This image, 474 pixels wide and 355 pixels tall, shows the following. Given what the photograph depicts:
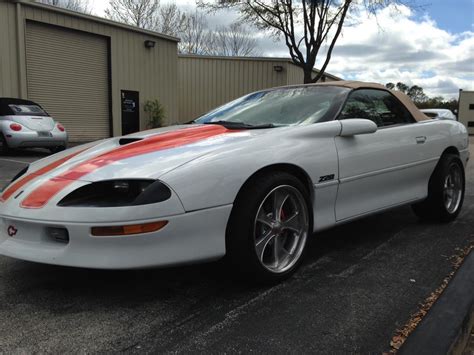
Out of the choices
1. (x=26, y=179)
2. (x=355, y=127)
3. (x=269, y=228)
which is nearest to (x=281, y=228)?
(x=269, y=228)

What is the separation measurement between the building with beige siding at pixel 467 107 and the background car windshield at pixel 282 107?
127ft

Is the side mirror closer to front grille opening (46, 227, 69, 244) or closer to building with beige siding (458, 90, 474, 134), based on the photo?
front grille opening (46, 227, 69, 244)

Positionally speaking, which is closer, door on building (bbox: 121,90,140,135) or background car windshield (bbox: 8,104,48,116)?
background car windshield (bbox: 8,104,48,116)

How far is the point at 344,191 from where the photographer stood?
129 inches

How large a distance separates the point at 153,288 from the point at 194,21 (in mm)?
36634

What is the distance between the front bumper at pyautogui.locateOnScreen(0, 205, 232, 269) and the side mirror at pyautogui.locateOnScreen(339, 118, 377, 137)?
1195 mm

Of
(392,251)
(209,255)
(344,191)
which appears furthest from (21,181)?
(392,251)

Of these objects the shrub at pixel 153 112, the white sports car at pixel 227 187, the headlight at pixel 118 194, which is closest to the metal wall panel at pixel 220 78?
the shrub at pixel 153 112

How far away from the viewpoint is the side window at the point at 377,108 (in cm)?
367

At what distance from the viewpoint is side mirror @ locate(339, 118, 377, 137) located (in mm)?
3275

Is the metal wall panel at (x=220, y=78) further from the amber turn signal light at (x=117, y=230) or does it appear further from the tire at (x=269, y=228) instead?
the amber turn signal light at (x=117, y=230)

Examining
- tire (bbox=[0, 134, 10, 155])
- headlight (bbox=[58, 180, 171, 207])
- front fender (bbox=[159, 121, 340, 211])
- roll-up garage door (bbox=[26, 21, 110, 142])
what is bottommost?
tire (bbox=[0, 134, 10, 155])

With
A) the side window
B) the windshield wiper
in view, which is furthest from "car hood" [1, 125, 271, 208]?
the side window

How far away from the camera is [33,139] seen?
33.8ft
